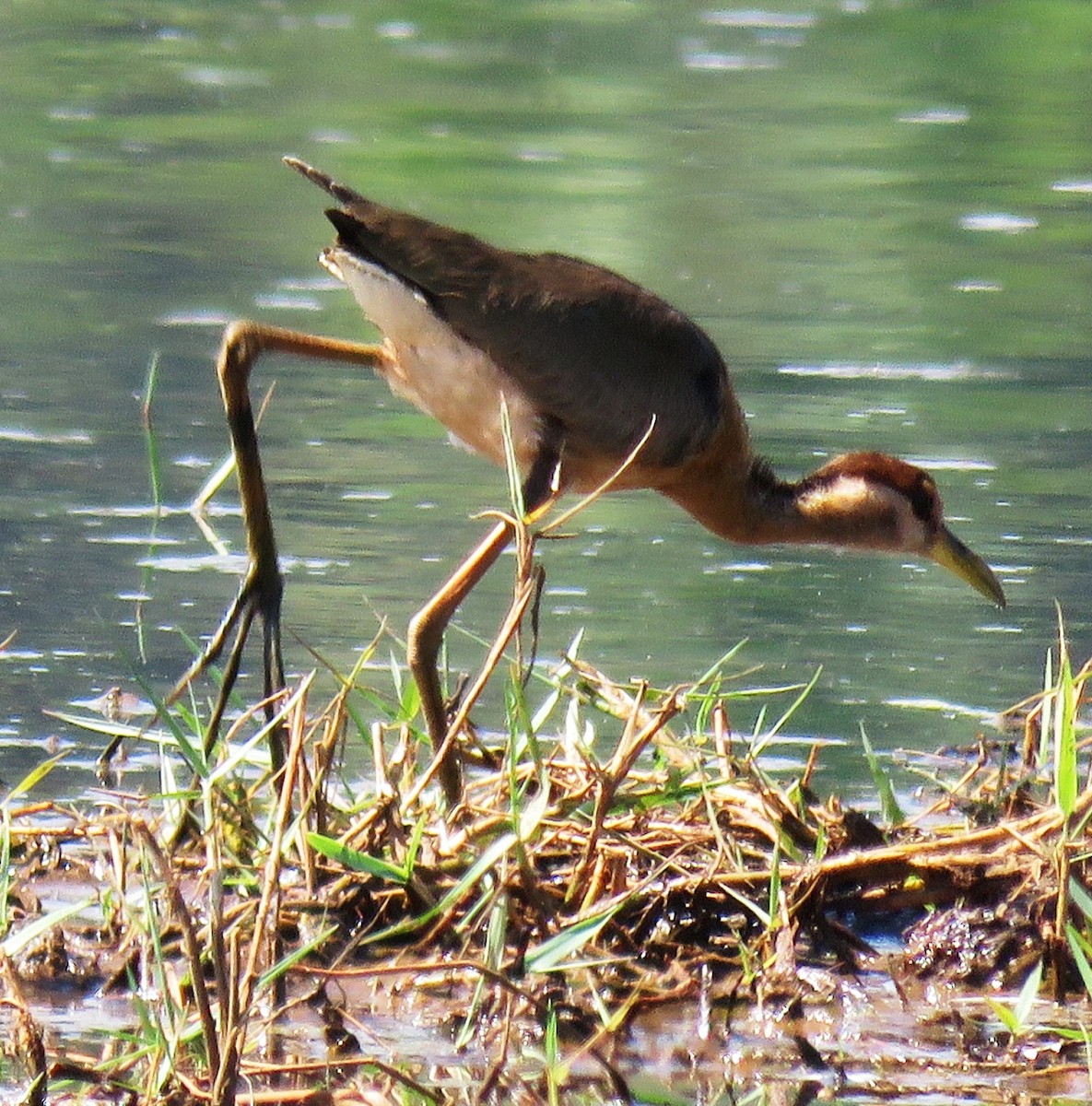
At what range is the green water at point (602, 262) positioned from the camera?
23.8ft

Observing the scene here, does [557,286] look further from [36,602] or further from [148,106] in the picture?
[148,106]

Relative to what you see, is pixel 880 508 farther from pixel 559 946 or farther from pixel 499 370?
pixel 559 946

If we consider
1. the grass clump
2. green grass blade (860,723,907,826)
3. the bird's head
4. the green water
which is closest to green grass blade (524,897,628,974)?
the grass clump

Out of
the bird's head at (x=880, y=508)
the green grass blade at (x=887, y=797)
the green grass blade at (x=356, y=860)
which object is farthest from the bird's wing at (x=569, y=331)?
the green grass blade at (x=356, y=860)

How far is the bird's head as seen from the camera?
287 inches

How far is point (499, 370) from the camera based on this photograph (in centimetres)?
614

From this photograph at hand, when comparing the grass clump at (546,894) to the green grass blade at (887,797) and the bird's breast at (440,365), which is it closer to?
the green grass blade at (887,797)

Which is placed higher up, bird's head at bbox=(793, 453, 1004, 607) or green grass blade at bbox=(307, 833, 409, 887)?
green grass blade at bbox=(307, 833, 409, 887)

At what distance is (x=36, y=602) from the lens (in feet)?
23.7

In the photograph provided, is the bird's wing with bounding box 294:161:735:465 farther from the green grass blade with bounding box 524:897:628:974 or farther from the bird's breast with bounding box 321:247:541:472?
the green grass blade with bounding box 524:897:628:974

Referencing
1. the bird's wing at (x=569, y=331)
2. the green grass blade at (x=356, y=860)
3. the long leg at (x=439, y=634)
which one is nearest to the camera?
the green grass blade at (x=356, y=860)

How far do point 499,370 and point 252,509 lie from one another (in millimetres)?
751

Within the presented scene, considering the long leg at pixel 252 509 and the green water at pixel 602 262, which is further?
the green water at pixel 602 262

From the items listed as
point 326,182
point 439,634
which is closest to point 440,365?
point 326,182
